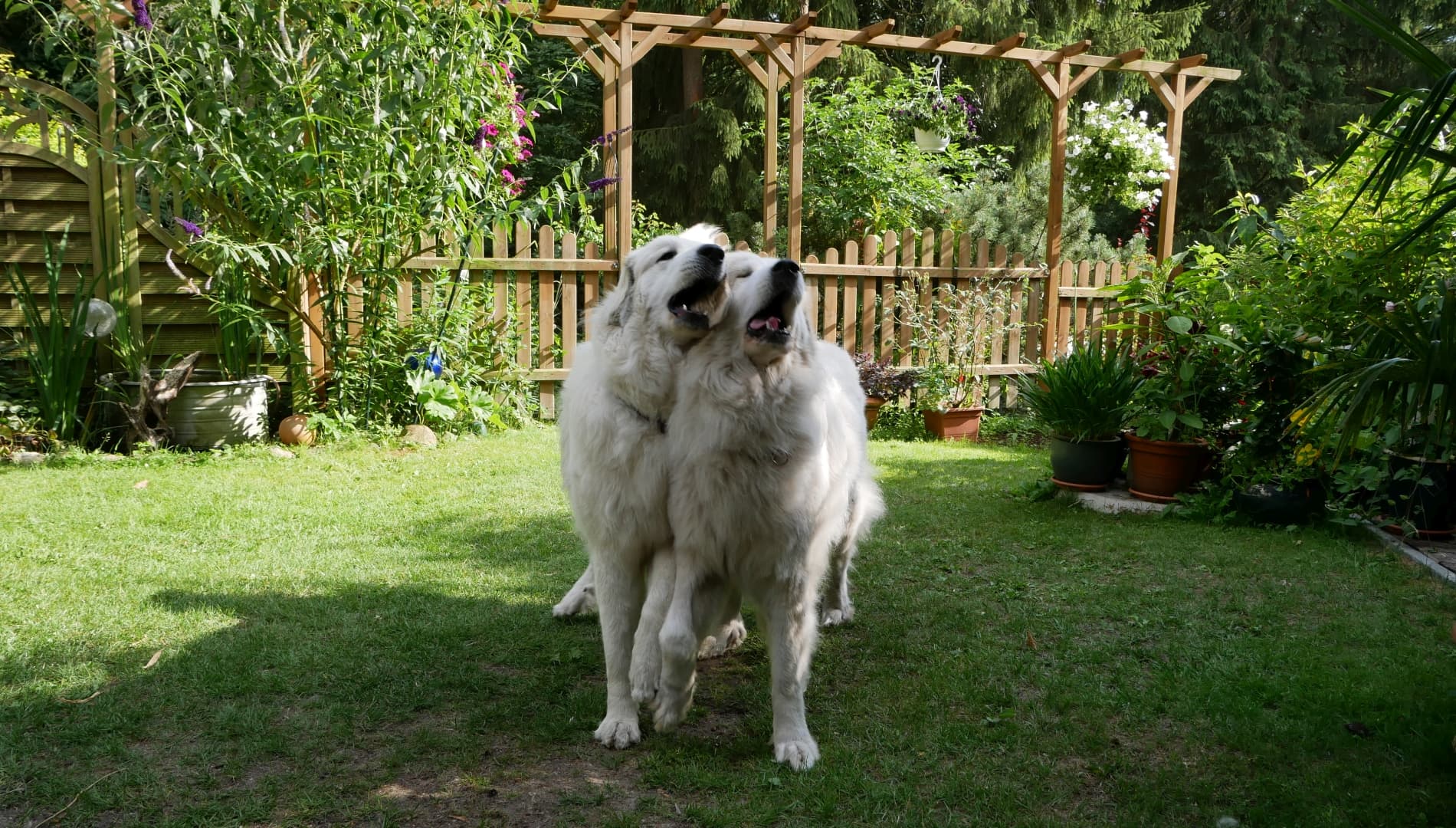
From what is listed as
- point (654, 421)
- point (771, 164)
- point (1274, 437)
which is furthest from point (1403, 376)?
point (771, 164)

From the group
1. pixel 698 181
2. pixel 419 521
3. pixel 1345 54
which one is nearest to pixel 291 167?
pixel 419 521

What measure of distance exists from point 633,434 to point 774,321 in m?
0.46

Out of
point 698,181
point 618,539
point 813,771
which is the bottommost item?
point 813,771

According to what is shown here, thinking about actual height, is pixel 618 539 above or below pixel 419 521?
above

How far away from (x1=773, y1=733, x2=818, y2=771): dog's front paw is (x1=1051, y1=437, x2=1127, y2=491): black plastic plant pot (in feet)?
11.1

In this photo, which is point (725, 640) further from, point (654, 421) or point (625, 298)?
point (625, 298)

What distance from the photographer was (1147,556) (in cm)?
430

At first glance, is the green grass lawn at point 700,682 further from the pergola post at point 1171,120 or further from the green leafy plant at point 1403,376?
the pergola post at point 1171,120

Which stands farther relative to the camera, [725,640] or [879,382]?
[879,382]

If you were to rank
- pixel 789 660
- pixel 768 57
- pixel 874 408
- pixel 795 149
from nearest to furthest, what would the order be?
pixel 789 660 < pixel 874 408 < pixel 795 149 < pixel 768 57

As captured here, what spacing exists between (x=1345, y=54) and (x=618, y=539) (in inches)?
880

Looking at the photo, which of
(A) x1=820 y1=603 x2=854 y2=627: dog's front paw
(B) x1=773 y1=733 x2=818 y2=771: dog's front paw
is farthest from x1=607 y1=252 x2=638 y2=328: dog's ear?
(A) x1=820 y1=603 x2=854 y2=627: dog's front paw

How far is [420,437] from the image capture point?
638 centimetres

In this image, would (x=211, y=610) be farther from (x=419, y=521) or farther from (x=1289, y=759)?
(x=1289, y=759)
